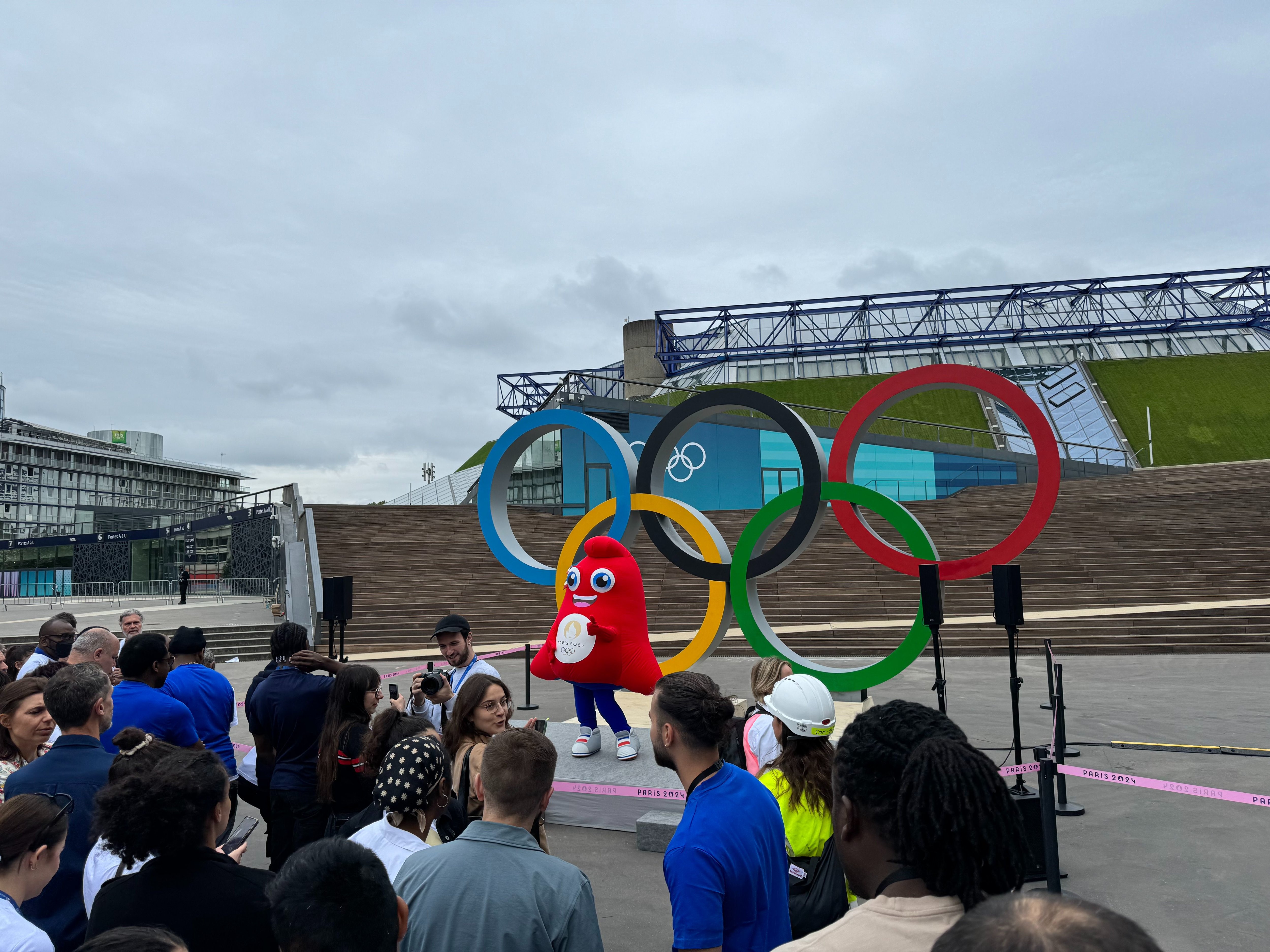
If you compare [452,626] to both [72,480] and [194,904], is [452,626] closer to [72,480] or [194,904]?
[194,904]

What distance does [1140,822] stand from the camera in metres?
6.95

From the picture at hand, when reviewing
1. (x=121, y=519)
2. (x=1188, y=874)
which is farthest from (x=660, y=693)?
(x=121, y=519)

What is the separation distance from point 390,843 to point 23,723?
2536 mm

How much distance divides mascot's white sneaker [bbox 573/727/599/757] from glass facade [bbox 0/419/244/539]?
79.3 metres

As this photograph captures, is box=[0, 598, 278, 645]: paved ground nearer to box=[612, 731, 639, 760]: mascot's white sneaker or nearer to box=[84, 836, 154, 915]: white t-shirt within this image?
box=[612, 731, 639, 760]: mascot's white sneaker

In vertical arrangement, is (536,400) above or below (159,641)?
above

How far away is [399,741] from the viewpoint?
3232 mm

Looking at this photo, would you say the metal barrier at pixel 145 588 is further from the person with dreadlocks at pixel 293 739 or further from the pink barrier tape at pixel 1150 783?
the pink barrier tape at pixel 1150 783

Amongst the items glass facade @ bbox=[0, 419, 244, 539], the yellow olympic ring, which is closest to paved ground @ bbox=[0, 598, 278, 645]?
the yellow olympic ring

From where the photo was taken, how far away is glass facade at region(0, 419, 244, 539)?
3590 inches

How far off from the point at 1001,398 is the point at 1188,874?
4.69m

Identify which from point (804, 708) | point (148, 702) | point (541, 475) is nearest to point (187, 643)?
point (148, 702)

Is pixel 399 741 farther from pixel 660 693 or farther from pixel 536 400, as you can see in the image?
pixel 536 400

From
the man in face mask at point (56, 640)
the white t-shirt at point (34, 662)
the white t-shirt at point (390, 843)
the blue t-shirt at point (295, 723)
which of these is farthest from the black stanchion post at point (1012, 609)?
the man in face mask at point (56, 640)
